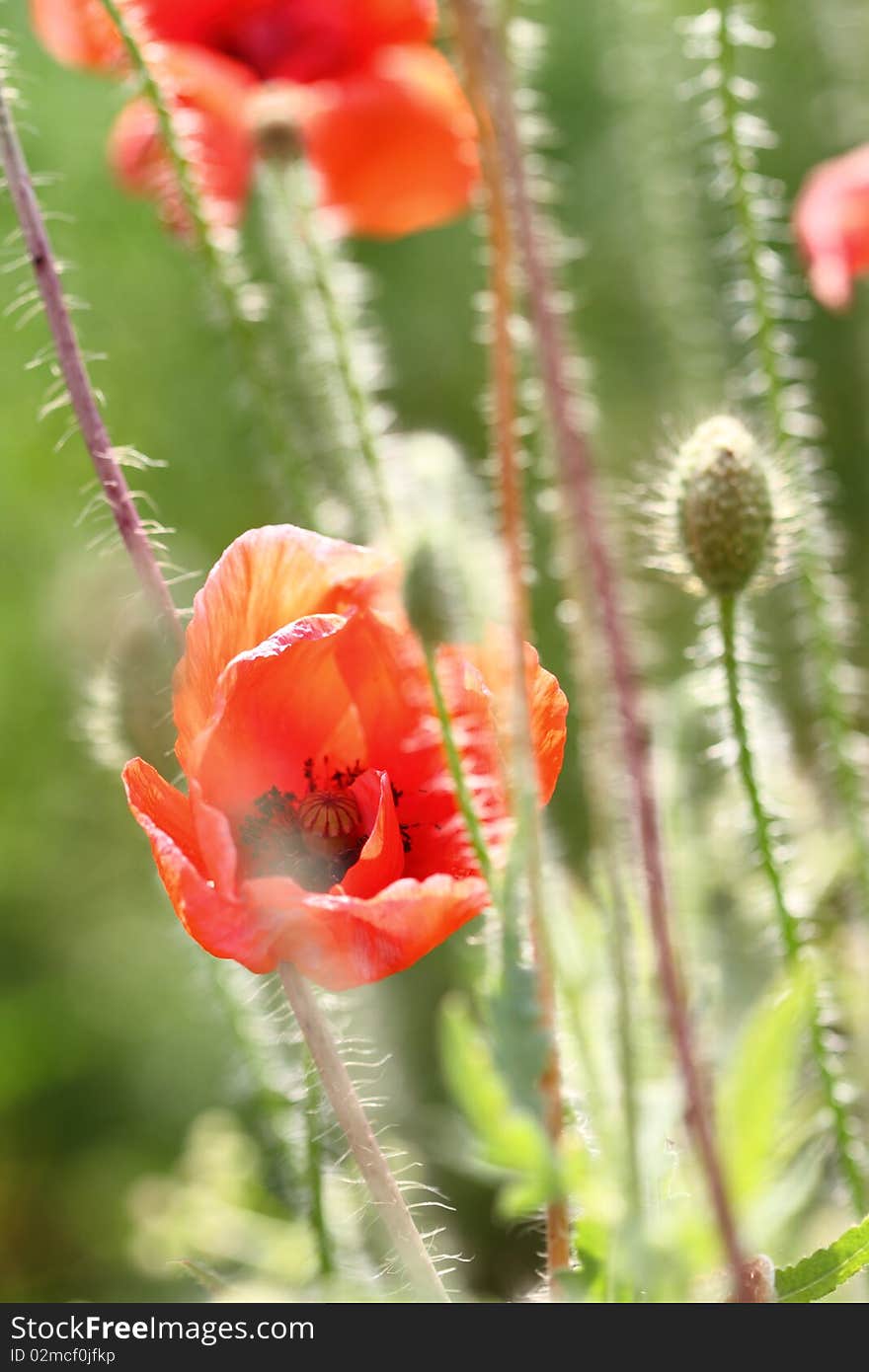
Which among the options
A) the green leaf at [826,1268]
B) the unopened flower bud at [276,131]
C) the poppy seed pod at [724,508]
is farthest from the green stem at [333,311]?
the green leaf at [826,1268]

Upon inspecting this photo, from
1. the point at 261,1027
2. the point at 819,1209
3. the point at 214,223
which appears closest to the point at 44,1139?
the point at 261,1027

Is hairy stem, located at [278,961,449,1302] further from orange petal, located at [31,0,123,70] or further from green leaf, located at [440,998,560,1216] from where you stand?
orange petal, located at [31,0,123,70]

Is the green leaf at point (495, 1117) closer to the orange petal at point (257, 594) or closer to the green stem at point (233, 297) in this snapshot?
the orange petal at point (257, 594)

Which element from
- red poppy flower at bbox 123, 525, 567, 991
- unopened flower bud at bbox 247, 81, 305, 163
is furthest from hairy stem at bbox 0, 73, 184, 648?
unopened flower bud at bbox 247, 81, 305, 163

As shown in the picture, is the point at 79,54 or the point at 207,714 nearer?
the point at 207,714

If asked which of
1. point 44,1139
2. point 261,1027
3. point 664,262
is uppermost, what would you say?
point 664,262

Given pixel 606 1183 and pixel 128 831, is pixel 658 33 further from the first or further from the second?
pixel 606 1183

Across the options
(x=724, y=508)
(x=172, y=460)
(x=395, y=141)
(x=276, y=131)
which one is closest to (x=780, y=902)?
(x=724, y=508)
